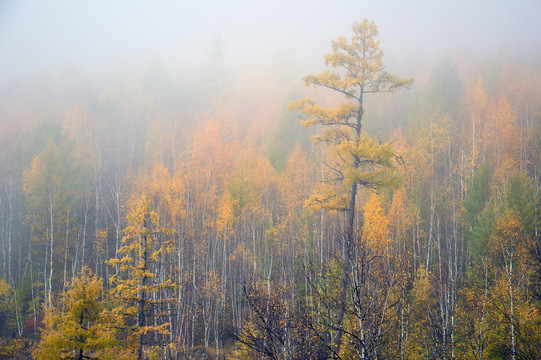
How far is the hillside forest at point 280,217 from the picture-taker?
9906mm

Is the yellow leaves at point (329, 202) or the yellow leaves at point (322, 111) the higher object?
the yellow leaves at point (322, 111)

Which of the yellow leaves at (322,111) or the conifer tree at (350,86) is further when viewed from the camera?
the yellow leaves at (322,111)

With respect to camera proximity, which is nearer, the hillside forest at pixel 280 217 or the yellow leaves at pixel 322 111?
the hillside forest at pixel 280 217

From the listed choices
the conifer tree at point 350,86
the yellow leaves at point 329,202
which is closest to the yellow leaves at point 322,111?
the conifer tree at point 350,86

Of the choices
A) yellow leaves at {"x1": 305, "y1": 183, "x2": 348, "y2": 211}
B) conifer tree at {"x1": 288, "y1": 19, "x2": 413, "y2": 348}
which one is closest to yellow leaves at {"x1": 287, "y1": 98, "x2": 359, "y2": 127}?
conifer tree at {"x1": 288, "y1": 19, "x2": 413, "y2": 348}

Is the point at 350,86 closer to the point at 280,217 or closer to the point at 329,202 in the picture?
the point at 329,202

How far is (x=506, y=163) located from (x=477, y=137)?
265 inches

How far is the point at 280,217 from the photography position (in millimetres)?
24812

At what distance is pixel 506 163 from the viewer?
78.9ft

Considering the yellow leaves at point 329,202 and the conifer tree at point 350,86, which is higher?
the conifer tree at point 350,86

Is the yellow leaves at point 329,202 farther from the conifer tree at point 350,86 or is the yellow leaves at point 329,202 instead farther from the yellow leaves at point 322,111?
the yellow leaves at point 322,111

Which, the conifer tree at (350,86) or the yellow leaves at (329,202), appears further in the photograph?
the yellow leaves at (329,202)

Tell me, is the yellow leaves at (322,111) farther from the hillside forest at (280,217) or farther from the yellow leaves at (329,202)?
the yellow leaves at (329,202)

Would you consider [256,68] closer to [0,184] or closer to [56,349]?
[0,184]
